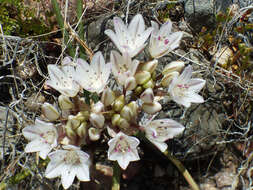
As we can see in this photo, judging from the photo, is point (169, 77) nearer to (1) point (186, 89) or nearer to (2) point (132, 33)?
(1) point (186, 89)

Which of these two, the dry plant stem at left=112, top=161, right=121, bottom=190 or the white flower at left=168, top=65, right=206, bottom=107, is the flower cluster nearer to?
the white flower at left=168, top=65, right=206, bottom=107

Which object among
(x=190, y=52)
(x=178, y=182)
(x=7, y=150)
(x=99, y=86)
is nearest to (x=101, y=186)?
(x=178, y=182)

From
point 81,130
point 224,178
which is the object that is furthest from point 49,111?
point 224,178

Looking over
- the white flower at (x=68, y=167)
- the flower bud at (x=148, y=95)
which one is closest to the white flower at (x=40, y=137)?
the white flower at (x=68, y=167)

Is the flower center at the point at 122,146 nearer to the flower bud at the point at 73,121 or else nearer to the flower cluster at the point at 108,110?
the flower cluster at the point at 108,110

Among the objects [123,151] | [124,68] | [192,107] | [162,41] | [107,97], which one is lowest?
[192,107]
